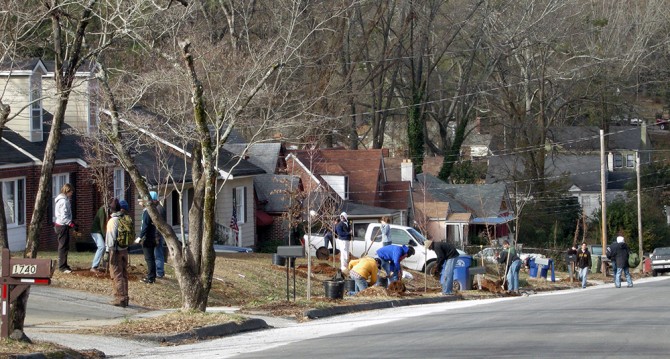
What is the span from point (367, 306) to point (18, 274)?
33.1 feet

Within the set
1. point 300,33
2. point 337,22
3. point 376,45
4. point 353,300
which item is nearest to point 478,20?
point 376,45

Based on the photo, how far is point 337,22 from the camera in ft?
172

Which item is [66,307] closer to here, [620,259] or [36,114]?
[36,114]

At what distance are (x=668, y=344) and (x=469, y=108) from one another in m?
52.2

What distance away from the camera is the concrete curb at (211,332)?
48.7ft

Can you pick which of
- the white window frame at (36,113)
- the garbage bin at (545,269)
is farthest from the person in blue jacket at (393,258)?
the garbage bin at (545,269)

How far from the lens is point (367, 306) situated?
21.3m

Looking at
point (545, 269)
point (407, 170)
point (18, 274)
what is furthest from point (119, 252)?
point (407, 170)

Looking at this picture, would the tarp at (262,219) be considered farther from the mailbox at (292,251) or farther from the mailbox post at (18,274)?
the mailbox post at (18,274)

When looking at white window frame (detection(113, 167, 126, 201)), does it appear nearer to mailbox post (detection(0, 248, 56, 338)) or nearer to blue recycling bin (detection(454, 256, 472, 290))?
blue recycling bin (detection(454, 256, 472, 290))

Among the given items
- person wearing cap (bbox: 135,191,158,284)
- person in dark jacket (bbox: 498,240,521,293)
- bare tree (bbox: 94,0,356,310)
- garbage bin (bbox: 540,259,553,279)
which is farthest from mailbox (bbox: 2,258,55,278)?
garbage bin (bbox: 540,259,553,279)

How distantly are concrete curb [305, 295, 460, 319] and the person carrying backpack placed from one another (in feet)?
11.1

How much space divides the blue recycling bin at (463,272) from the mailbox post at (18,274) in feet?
58.9

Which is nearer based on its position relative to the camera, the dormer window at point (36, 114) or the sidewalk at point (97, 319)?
the sidewalk at point (97, 319)
